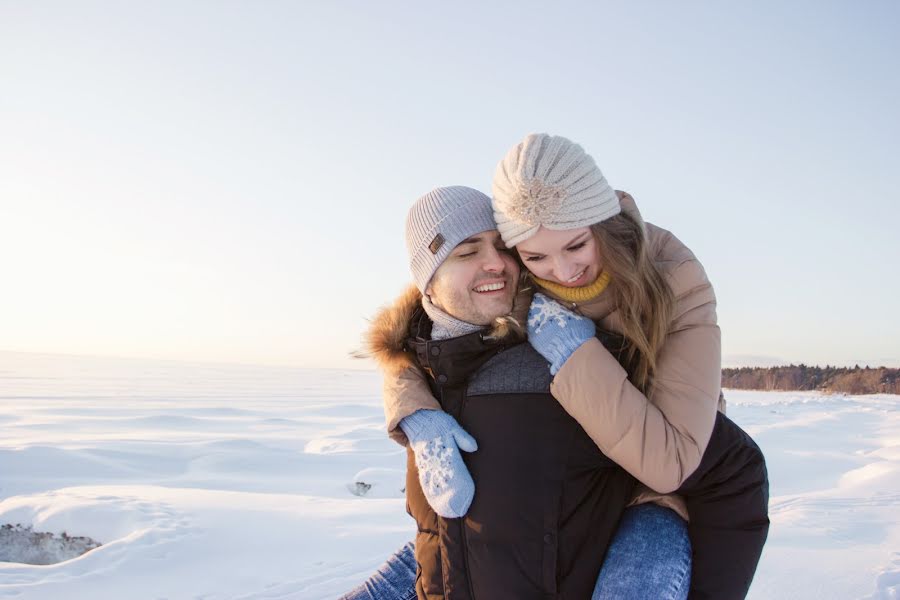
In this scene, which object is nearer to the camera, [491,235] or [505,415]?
→ [505,415]

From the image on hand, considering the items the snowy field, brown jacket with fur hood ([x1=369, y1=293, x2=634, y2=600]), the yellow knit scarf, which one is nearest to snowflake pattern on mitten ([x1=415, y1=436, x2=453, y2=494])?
brown jacket with fur hood ([x1=369, y1=293, x2=634, y2=600])

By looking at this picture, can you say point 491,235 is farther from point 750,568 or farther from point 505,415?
point 750,568

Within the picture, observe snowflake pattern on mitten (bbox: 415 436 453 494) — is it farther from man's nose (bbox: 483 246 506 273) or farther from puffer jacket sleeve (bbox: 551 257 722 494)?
man's nose (bbox: 483 246 506 273)

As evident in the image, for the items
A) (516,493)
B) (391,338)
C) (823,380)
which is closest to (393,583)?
(516,493)

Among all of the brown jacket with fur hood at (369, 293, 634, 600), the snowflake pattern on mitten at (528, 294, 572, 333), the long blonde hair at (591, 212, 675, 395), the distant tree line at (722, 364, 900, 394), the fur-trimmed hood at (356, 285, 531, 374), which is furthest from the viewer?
the distant tree line at (722, 364, 900, 394)

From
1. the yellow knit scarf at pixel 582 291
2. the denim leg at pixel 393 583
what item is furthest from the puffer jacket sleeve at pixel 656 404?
the denim leg at pixel 393 583

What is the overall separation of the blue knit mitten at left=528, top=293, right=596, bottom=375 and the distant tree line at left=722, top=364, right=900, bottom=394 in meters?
20.6

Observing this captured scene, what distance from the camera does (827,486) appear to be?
7.35 m

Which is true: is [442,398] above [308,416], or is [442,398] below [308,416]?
above

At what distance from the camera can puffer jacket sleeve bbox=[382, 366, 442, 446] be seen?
2.56m

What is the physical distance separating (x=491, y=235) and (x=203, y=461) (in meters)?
8.41

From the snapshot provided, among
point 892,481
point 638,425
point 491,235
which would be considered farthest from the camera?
point 892,481

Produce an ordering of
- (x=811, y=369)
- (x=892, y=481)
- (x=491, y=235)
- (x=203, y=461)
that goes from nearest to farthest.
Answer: (x=491, y=235) → (x=892, y=481) → (x=203, y=461) → (x=811, y=369)

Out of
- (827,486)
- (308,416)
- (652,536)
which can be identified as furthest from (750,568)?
(308,416)
